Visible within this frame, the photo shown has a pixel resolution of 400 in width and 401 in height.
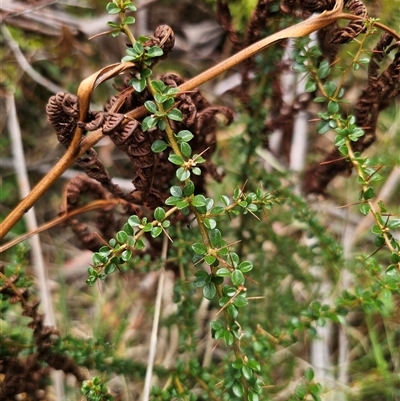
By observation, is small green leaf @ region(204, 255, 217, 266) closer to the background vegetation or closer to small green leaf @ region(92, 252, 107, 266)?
the background vegetation

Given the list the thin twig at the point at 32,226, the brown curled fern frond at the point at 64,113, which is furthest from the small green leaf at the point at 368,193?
the thin twig at the point at 32,226

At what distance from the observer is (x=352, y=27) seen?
97 cm

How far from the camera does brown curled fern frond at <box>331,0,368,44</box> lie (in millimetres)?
959

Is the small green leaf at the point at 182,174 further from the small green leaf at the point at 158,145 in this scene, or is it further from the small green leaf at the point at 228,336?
the small green leaf at the point at 228,336

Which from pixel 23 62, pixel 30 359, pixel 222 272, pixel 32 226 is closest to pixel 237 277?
pixel 222 272

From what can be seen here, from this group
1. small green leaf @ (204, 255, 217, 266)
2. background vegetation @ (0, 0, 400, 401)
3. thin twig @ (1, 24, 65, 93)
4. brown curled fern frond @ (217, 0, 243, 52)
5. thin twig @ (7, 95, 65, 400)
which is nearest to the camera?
small green leaf @ (204, 255, 217, 266)

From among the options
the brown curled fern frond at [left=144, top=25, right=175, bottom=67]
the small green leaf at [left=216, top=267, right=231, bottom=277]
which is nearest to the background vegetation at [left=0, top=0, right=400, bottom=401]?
the small green leaf at [left=216, top=267, right=231, bottom=277]

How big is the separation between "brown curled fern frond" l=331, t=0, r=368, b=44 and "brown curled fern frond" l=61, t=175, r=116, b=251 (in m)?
0.64

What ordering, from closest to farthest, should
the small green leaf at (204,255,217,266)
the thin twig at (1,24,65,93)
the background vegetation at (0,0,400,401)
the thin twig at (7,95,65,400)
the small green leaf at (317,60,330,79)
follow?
1. the small green leaf at (204,255,217,266)
2. the background vegetation at (0,0,400,401)
3. the small green leaf at (317,60,330,79)
4. the thin twig at (7,95,65,400)
5. the thin twig at (1,24,65,93)

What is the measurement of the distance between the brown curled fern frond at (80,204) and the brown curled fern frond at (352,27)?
64 cm

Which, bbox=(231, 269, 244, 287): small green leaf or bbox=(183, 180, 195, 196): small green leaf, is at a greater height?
bbox=(183, 180, 195, 196): small green leaf

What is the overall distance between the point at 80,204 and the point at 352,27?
738mm

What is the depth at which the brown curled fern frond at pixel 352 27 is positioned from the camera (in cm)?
96

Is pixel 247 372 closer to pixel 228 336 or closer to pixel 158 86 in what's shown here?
pixel 228 336
